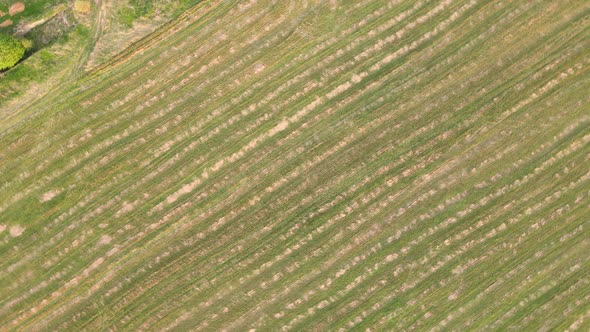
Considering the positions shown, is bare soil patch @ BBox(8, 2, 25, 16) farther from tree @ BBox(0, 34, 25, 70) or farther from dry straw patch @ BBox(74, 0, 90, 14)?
dry straw patch @ BBox(74, 0, 90, 14)

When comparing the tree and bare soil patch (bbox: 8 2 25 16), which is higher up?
bare soil patch (bbox: 8 2 25 16)

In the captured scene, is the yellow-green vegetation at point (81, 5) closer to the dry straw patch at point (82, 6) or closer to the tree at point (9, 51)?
the dry straw patch at point (82, 6)

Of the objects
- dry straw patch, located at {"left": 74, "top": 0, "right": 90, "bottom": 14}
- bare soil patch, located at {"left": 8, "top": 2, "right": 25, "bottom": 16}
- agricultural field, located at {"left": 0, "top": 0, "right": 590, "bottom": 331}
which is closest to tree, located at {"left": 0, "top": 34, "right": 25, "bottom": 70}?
agricultural field, located at {"left": 0, "top": 0, "right": 590, "bottom": 331}

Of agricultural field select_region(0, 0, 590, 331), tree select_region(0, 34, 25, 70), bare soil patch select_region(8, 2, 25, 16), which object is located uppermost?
bare soil patch select_region(8, 2, 25, 16)

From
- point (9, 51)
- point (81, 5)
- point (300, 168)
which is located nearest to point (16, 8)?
point (9, 51)

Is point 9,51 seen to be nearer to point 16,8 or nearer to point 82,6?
point 16,8

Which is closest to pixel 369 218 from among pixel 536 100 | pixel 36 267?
pixel 536 100

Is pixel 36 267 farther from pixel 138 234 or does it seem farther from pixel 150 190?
pixel 150 190

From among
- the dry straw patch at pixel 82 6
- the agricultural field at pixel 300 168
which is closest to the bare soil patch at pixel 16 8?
the agricultural field at pixel 300 168

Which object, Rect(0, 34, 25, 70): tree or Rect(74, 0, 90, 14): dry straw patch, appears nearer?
Rect(0, 34, 25, 70): tree
